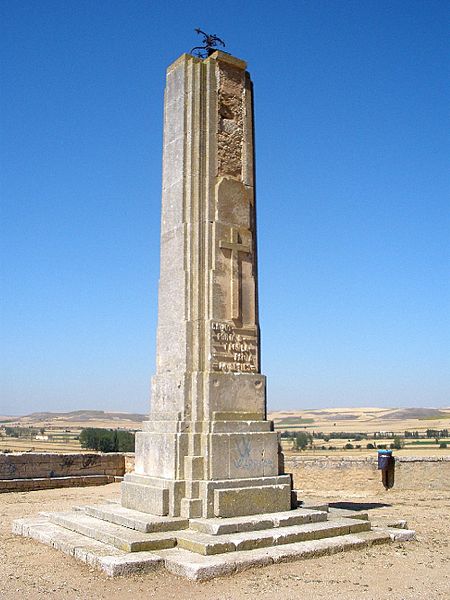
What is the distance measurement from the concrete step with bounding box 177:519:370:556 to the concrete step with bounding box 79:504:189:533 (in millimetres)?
183

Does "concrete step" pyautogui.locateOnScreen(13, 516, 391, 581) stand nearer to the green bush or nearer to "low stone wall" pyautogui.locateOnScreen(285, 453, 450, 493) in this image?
"low stone wall" pyautogui.locateOnScreen(285, 453, 450, 493)

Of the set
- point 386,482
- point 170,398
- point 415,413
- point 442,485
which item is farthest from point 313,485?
point 415,413

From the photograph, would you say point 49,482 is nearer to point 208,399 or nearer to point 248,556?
point 208,399

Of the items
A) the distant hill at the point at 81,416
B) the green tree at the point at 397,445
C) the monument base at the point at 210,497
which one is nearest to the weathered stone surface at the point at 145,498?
the monument base at the point at 210,497

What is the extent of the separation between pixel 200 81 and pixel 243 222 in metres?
2.47

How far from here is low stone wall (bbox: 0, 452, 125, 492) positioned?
16656mm

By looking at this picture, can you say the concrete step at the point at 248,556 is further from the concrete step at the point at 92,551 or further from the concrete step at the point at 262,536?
the concrete step at the point at 92,551

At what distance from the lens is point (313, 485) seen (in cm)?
1680

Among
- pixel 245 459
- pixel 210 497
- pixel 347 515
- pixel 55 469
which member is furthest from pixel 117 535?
pixel 55 469

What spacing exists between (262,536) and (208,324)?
319cm

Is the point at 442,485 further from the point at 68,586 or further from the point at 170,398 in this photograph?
the point at 68,586

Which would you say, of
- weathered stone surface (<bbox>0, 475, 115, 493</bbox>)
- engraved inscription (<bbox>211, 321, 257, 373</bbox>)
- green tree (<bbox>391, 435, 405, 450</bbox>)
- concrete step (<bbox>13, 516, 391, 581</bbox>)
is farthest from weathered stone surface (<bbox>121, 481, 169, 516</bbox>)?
green tree (<bbox>391, 435, 405, 450</bbox>)

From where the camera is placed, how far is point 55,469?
1758 centimetres

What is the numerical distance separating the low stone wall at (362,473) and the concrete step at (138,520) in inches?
337
